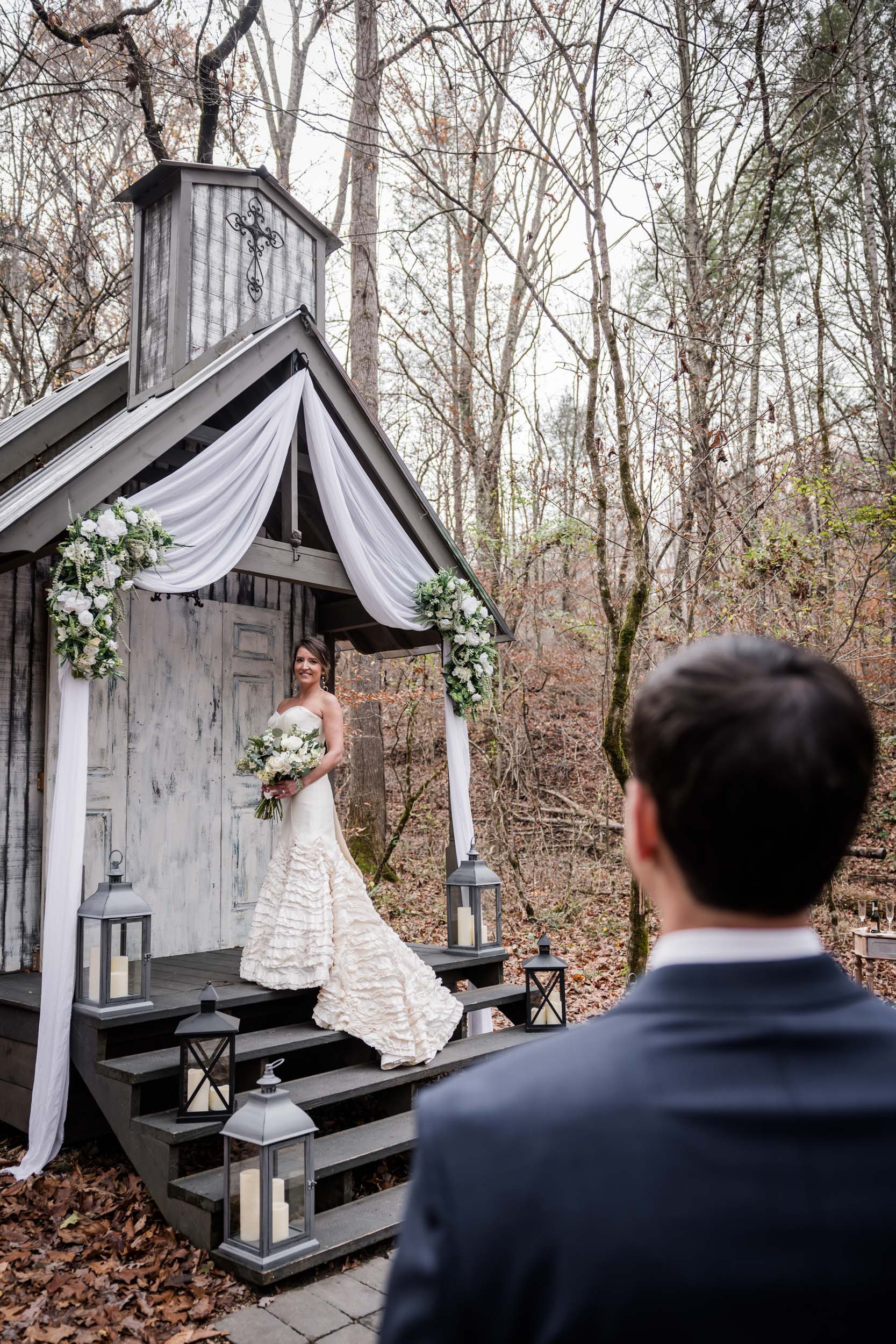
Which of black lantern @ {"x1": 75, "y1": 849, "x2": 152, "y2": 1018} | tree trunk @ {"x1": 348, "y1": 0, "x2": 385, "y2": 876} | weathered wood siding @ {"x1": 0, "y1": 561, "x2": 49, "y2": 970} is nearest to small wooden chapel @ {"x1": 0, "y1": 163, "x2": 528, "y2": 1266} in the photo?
weathered wood siding @ {"x1": 0, "y1": 561, "x2": 49, "y2": 970}

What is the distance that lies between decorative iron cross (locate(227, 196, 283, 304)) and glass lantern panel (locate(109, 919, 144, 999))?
4.65m

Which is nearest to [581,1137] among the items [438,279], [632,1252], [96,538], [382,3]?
[632,1252]

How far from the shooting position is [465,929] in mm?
6961

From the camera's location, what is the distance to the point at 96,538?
17.0ft

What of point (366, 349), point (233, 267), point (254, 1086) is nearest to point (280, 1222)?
point (254, 1086)

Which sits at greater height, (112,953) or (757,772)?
(757,772)

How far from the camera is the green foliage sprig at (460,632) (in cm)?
725

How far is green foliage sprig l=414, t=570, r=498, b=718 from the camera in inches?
285

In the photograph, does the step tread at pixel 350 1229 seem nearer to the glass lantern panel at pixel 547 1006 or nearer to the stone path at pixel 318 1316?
the stone path at pixel 318 1316

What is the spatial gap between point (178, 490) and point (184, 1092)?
3304 millimetres

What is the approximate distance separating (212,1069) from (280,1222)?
2.65 ft

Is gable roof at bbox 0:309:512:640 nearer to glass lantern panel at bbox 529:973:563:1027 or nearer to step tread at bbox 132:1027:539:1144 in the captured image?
glass lantern panel at bbox 529:973:563:1027

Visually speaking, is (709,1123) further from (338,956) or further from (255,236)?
(255,236)

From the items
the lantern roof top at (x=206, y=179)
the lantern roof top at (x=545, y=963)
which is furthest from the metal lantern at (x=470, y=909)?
the lantern roof top at (x=206, y=179)
